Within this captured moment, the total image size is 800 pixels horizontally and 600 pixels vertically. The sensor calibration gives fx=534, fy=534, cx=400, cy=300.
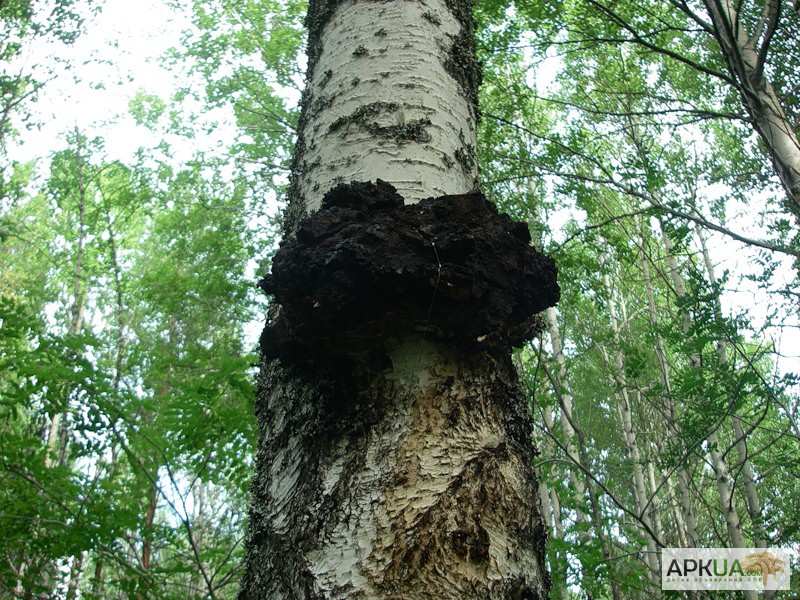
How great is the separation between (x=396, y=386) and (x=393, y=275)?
7.2 inches

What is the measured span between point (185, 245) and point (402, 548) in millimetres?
7794

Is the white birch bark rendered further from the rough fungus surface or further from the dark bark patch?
the dark bark patch

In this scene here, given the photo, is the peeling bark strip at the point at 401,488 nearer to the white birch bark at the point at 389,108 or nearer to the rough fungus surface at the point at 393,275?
the rough fungus surface at the point at 393,275

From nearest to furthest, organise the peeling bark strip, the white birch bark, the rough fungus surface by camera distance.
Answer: the peeling bark strip, the rough fungus surface, the white birch bark

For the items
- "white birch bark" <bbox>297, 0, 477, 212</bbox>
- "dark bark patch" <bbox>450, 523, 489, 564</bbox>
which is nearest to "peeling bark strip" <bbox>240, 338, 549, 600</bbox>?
"dark bark patch" <bbox>450, 523, 489, 564</bbox>

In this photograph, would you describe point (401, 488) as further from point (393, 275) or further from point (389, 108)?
point (389, 108)

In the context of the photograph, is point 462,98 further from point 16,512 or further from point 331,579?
point 16,512


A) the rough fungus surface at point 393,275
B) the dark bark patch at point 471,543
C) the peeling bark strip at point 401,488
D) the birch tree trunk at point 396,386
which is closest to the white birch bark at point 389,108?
the birch tree trunk at point 396,386

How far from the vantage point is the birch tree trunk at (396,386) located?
2.46 ft

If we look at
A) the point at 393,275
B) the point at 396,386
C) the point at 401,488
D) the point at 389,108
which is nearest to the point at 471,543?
the point at 401,488

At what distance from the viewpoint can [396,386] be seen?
88 cm

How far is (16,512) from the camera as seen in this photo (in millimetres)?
3107

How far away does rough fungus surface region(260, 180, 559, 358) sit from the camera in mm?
876

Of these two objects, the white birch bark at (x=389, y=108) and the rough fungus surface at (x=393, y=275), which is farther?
the white birch bark at (x=389, y=108)
